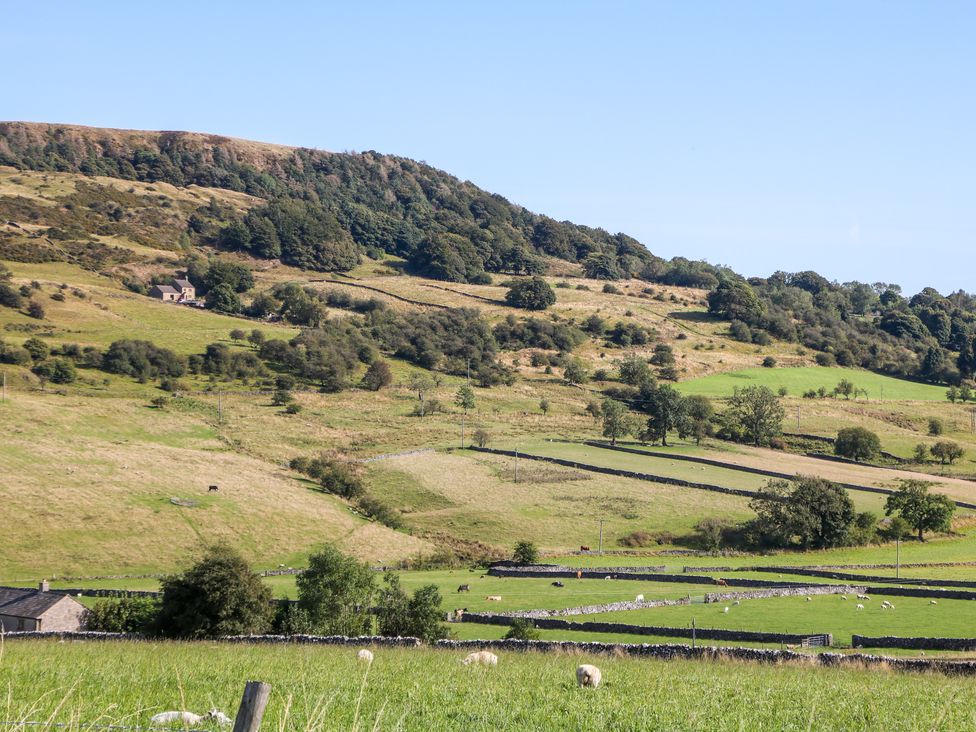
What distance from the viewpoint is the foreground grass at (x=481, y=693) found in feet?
45.0

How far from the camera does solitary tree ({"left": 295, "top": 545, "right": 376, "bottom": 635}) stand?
3856 centimetres

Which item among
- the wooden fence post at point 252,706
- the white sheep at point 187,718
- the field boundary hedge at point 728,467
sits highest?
the wooden fence post at point 252,706

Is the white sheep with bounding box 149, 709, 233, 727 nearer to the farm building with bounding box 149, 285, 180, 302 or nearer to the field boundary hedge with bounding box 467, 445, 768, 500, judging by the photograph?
the field boundary hedge with bounding box 467, 445, 768, 500

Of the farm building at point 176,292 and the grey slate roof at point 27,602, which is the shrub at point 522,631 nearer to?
the grey slate roof at point 27,602

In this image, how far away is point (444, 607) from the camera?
4481 centimetres

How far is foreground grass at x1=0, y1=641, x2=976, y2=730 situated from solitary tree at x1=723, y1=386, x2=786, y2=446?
80.4 meters

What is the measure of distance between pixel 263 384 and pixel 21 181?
109085mm

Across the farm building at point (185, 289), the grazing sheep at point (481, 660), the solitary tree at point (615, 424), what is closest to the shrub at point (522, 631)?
the grazing sheep at point (481, 660)

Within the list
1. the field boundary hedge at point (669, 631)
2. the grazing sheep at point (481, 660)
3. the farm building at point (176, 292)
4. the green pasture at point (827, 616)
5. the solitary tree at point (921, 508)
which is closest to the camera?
the grazing sheep at point (481, 660)

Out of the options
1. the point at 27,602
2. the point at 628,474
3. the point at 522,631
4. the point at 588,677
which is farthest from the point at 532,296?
the point at 588,677

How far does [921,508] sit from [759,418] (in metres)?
32.5

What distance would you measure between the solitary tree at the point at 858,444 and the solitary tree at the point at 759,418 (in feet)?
22.3

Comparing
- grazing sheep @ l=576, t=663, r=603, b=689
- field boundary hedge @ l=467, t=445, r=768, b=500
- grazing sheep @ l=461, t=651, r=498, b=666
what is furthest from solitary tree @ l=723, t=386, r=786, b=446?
grazing sheep @ l=576, t=663, r=603, b=689

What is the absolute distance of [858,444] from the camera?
316ft
